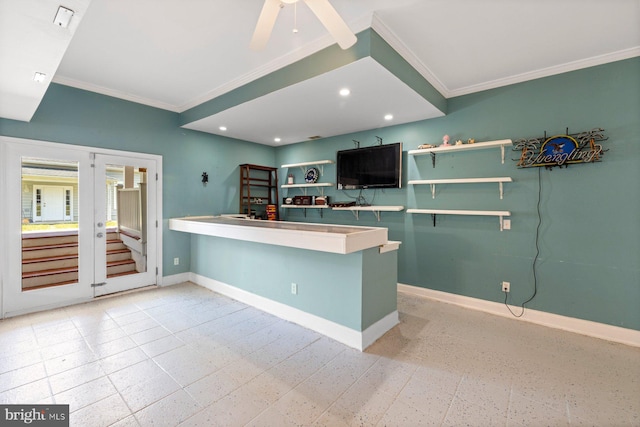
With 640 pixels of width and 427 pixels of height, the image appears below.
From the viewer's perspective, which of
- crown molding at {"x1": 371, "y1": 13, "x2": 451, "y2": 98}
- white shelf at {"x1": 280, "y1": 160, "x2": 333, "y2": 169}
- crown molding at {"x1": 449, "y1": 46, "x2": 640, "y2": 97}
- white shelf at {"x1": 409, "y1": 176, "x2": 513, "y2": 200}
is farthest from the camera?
white shelf at {"x1": 280, "y1": 160, "x2": 333, "y2": 169}

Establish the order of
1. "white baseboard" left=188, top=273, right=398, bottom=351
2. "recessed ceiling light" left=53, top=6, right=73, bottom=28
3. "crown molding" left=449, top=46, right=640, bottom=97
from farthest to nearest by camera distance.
Answer: "crown molding" left=449, top=46, right=640, bottom=97 < "white baseboard" left=188, top=273, right=398, bottom=351 < "recessed ceiling light" left=53, top=6, right=73, bottom=28

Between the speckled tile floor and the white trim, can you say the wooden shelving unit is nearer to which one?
the speckled tile floor

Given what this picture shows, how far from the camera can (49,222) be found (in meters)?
3.31

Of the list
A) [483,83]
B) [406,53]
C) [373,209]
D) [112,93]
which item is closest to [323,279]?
[373,209]

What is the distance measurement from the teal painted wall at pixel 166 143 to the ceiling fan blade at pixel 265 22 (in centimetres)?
303

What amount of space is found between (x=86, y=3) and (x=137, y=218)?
329 cm

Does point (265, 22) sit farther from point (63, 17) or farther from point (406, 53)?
point (406, 53)

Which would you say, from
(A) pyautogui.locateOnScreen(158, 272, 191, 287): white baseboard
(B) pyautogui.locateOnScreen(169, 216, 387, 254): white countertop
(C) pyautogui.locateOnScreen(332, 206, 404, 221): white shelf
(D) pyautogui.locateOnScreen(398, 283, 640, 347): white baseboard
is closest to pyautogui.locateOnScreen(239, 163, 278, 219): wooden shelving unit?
(A) pyautogui.locateOnScreen(158, 272, 191, 287): white baseboard

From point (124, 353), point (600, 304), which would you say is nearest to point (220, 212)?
point (124, 353)

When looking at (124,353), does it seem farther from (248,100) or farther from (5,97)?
(248,100)

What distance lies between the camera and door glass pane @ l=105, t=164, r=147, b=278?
377 centimetres

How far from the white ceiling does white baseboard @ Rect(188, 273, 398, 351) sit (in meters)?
2.36

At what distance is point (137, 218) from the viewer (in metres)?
4.04

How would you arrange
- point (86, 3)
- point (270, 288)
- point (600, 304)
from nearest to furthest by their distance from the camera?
point (86, 3)
point (600, 304)
point (270, 288)
